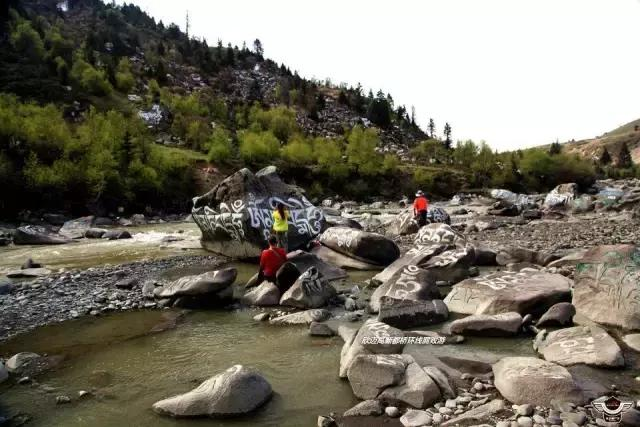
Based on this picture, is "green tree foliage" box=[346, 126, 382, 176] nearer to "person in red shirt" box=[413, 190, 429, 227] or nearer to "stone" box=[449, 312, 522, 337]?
"person in red shirt" box=[413, 190, 429, 227]

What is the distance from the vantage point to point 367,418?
19.1 ft

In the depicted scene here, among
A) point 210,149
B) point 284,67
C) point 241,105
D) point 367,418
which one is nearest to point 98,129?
point 210,149

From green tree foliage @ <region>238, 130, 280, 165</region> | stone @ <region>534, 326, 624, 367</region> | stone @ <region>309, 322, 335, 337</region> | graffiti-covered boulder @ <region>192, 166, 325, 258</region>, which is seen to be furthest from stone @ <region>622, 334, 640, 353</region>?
green tree foliage @ <region>238, 130, 280, 165</region>

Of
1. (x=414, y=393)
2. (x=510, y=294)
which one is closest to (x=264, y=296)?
(x=510, y=294)

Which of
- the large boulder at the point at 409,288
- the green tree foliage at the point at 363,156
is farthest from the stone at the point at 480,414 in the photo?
the green tree foliage at the point at 363,156

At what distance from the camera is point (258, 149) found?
68188mm

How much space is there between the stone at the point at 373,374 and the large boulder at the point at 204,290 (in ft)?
19.0

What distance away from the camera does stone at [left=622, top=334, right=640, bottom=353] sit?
756 centimetres

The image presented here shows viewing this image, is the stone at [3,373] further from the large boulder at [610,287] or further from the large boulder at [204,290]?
the large boulder at [610,287]

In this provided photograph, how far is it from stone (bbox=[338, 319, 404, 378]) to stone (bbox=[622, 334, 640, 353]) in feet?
12.6

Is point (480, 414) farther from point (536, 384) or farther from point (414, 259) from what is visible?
point (414, 259)

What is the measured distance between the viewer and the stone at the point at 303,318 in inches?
399

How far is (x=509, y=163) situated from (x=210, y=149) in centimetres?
6317

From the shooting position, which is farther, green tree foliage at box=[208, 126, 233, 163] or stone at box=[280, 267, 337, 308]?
green tree foliage at box=[208, 126, 233, 163]
